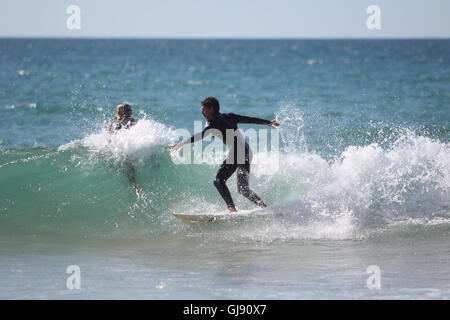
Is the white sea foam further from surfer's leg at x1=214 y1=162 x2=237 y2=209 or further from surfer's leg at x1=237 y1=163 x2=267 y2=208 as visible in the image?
surfer's leg at x1=237 y1=163 x2=267 y2=208

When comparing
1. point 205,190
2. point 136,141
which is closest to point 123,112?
point 136,141

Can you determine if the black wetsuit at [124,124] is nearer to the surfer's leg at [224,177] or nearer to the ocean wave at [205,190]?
the ocean wave at [205,190]

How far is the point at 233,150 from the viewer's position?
26.3 feet

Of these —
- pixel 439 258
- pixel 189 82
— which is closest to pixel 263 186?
pixel 439 258

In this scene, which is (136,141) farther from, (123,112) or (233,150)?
(233,150)

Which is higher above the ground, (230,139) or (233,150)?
(230,139)

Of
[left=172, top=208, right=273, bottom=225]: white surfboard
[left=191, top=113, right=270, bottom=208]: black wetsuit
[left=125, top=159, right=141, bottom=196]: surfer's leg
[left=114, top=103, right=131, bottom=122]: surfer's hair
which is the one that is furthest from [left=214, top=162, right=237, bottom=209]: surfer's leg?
[left=125, top=159, right=141, bottom=196]: surfer's leg

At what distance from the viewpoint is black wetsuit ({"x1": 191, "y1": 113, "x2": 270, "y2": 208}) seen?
777 cm

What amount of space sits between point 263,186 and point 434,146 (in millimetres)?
2819

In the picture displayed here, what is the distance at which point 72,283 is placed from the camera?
608 cm

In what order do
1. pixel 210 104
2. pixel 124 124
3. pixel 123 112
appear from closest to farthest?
pixel 210 104 < pixel 123 112 < pixel 124 124

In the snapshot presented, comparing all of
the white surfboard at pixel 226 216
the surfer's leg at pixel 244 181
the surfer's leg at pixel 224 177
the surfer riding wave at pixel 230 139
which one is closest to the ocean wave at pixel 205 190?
the white surfboard at pixel 226 216

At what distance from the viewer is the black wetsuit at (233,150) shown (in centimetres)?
777
